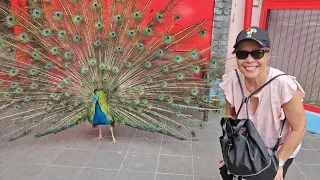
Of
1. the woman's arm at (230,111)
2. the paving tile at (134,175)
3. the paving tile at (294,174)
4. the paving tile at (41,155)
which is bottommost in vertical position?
the paving tile at (294,174)

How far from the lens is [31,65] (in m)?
3.53

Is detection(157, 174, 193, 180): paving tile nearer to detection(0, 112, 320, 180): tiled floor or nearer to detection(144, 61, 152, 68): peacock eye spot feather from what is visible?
detection(0, 112, 320, 180): tiled floor

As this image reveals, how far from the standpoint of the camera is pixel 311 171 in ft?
10.1

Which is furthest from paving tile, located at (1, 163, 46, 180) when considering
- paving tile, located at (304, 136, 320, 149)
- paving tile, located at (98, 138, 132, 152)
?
paving tile, located at (304, 136, 320, 149)

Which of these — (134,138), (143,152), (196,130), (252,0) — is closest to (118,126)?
(134,138)

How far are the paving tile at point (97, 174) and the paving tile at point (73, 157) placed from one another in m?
0.19

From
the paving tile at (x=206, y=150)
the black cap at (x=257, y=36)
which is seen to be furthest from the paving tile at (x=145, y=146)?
the black cap at (x=257, y=36)

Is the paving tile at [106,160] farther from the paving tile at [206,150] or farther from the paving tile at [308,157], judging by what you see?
the paving tile at [308,157]

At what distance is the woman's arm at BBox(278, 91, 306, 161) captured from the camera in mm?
1297

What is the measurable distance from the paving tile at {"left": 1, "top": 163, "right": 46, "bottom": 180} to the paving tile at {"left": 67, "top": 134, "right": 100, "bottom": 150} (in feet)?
2.07

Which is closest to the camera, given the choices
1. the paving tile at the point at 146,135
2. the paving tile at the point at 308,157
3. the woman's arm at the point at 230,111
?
the woman's arm at the point at 230,111

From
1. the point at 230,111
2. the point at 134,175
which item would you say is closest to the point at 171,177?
the point at 134,175

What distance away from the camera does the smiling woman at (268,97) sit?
4.27 feet

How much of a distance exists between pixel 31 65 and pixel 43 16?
2.29ft
